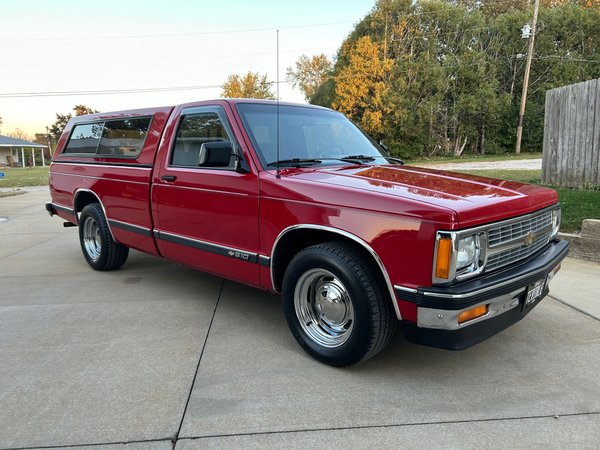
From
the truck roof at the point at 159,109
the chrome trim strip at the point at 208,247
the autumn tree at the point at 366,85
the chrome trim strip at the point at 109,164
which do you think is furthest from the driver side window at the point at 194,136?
the autumn tree at the point at 366,85

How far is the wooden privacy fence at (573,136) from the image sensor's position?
833cm

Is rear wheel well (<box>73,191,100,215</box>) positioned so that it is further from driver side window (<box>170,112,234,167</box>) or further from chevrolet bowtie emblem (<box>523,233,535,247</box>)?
chevrolet bowtie emblem (<box>523,233,535,247</box>)

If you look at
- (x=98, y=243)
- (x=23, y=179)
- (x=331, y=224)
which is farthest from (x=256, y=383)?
(x=23, y=179)

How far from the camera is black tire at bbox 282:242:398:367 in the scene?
110 inches

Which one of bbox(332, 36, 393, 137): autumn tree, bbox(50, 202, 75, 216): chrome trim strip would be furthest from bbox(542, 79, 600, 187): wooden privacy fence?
bbox(332, 36, 393, 137): autumn tree

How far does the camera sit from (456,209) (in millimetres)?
2480

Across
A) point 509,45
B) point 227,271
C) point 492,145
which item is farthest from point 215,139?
point 509,45

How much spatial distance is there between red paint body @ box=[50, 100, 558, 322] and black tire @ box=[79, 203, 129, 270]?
0.21 metres

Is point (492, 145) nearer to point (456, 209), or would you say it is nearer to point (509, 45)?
point (509, 45)

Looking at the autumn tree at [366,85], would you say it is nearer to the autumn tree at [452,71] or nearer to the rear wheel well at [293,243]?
the autumn tree at [452,71]

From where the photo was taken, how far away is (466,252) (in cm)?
254

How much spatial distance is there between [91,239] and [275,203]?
3.53 m

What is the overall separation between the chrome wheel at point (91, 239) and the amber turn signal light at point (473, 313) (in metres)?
4.56

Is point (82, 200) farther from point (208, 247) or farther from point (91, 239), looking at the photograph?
point (208, 247)
